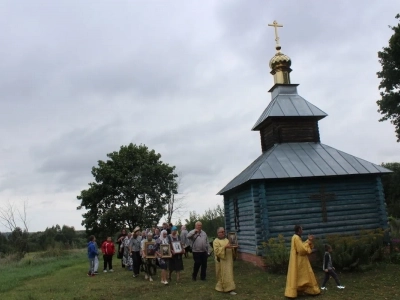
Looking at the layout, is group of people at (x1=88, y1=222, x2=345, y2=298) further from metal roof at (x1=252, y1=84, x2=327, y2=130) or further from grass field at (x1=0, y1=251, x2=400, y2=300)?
metal roof at (x1=252, y1=84, x2=327, y2=130)

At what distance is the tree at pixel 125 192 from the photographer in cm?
2981

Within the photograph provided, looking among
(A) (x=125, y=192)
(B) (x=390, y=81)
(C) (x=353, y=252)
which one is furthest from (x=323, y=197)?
(A) (x=125, y=192)

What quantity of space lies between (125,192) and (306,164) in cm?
1905

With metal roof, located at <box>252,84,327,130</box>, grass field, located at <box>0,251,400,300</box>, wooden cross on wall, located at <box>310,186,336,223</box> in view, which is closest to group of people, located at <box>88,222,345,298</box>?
grass field, located at <box>0,251,400,300</box>

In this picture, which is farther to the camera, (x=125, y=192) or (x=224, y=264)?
(x=125, y=192)

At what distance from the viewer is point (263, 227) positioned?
42.8 feet

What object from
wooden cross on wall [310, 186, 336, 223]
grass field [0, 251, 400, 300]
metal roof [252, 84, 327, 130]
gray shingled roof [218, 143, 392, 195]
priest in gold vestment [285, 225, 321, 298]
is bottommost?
grass field [0, 251, 400, 300]

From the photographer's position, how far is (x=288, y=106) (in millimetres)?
16281

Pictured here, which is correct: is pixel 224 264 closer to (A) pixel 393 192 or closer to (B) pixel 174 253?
(B) pixel 174 253

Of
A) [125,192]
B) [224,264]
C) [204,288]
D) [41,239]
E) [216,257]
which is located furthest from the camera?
[41,239]

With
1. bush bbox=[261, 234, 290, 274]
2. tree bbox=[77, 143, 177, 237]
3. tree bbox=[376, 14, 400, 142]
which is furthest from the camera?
tree bbox=[77, 143, 177, 237]

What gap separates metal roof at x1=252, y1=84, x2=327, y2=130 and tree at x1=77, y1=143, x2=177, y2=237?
15.3 metres

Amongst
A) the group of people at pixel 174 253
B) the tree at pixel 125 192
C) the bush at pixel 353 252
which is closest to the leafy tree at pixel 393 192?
the tree at pixel 125 192

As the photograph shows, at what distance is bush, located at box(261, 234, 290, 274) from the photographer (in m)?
11.9
